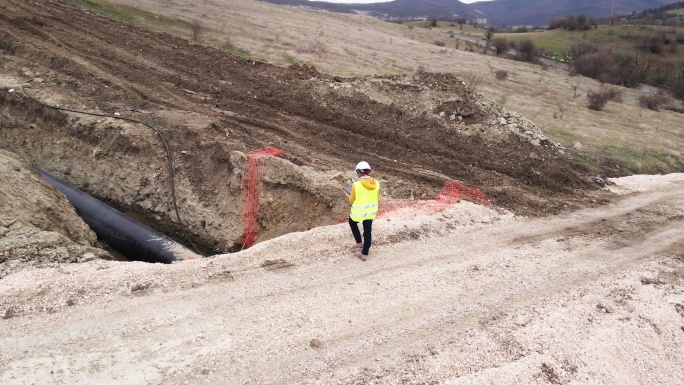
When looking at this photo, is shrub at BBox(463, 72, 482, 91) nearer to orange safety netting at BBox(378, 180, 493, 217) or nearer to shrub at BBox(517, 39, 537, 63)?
orange safety netting at BBox(378, 180, 493, 217)

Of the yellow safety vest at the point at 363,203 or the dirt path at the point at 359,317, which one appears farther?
the yellow safety vest at the point at 363,203

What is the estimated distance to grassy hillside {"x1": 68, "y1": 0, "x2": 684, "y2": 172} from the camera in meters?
20.4

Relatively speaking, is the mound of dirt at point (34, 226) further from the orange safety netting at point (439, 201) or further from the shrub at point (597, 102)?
the shrub at point (597, 102)

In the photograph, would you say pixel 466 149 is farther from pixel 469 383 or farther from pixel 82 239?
pixel 82 239

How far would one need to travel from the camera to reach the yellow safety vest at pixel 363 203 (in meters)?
8.09

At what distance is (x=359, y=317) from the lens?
278 inches

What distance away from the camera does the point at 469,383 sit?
5.96 m

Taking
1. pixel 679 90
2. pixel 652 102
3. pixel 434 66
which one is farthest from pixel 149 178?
pixel 679 90

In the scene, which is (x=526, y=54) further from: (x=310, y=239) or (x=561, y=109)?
(x=310, y=239)

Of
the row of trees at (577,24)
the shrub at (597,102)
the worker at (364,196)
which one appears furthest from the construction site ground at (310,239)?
the row of trees at (577,24)

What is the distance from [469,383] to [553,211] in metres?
7.72

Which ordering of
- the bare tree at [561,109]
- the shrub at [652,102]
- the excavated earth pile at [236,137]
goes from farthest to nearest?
the shrub at [652,102]
the bare tree at [561,109]
the excavated earth pile at [236,137]

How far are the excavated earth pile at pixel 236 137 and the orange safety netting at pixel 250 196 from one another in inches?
7.8

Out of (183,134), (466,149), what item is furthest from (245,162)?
(466,149)
